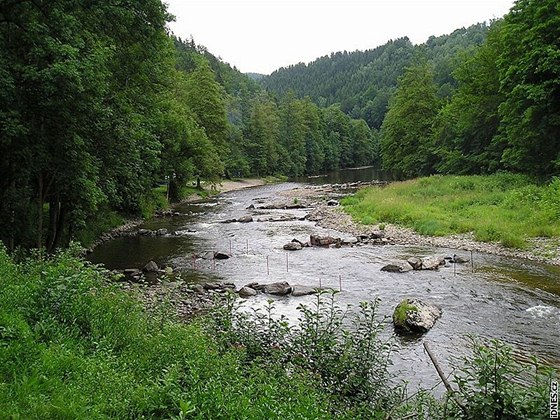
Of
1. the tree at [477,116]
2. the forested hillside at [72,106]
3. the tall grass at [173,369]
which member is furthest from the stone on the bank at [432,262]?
the tree at [477,116]

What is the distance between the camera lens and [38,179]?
17516 mm

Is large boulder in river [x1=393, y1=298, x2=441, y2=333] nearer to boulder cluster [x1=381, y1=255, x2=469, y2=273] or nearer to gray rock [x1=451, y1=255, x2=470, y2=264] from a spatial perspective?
boulder cluster [x1=381, y1=255, x2=469, y2=273]

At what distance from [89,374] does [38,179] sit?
1371 centimetres

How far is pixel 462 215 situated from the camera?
29.1 m

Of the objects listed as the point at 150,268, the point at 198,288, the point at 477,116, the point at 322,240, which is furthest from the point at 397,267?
the point at 477,116

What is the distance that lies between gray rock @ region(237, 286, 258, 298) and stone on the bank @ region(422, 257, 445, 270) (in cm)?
800

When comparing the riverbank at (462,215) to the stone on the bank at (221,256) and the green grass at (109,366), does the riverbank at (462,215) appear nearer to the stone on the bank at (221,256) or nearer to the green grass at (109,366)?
the stone on the bank at (221,256)

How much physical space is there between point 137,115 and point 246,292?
28.1ft

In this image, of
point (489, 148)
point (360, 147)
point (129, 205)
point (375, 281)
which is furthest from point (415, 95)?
point (360, 147)

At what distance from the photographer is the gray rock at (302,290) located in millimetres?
16547

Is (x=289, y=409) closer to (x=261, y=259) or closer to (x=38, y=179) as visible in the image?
(x=38, y=179)

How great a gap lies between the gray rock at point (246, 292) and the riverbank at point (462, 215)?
12.0 m

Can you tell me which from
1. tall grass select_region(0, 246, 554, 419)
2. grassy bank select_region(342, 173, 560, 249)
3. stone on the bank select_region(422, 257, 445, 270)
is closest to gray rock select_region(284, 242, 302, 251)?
stone on the bank select_region(422, 257, 445, 270)

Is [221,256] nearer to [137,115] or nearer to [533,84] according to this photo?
[137,115]
